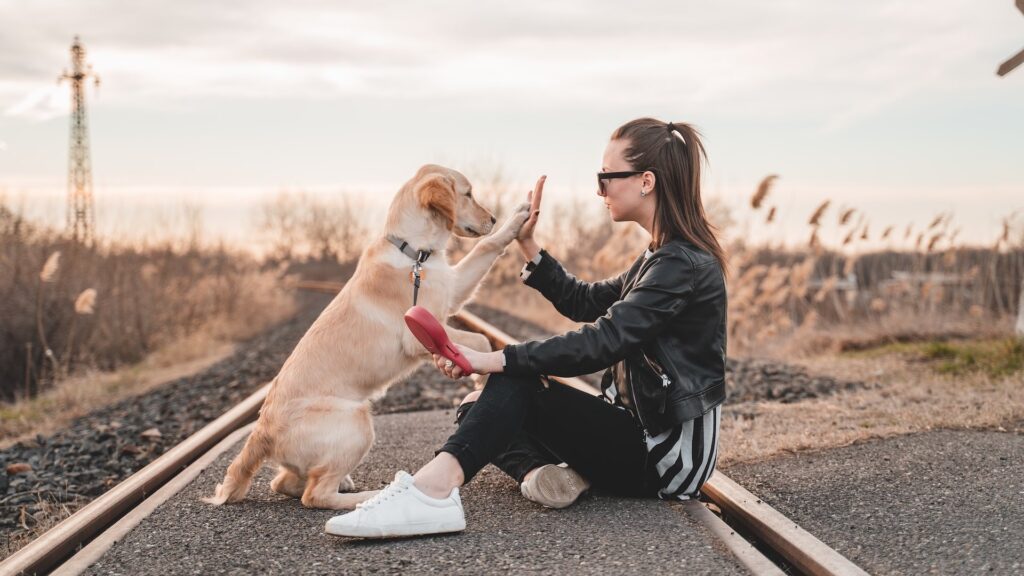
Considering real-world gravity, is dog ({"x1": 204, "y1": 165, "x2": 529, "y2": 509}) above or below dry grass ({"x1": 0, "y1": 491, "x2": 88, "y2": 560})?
above

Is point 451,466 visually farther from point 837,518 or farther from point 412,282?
point 837,518

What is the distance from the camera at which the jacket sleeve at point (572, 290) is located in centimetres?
429

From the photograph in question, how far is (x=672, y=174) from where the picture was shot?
3.65 m

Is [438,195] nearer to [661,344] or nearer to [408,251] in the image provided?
[408,251]

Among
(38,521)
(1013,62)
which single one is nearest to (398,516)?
(38,521)

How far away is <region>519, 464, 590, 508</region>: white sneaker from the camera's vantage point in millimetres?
3648

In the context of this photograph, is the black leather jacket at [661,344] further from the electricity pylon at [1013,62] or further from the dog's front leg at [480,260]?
the electricity pylon at [1013,62]

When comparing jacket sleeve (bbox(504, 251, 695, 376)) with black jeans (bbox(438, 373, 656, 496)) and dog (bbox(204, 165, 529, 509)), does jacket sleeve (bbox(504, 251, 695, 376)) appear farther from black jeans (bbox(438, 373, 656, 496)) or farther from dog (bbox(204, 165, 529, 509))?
dog (bbox(204, 165, 529, 509))

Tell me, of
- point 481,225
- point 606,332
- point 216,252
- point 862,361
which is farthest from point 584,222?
point 606,332

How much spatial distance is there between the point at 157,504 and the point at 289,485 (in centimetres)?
60

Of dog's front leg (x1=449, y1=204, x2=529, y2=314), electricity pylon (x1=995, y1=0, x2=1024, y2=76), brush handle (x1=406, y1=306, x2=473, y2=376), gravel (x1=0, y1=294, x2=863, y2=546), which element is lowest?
gravel (x1=0, y1=294, x2=863, y2=546)

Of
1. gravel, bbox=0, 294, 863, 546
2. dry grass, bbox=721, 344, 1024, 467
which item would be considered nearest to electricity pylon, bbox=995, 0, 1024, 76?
dry grass, bbox=721, 344, 1024, 467

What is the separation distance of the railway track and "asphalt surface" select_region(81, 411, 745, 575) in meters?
0.08

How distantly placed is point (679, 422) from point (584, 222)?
569 inches
